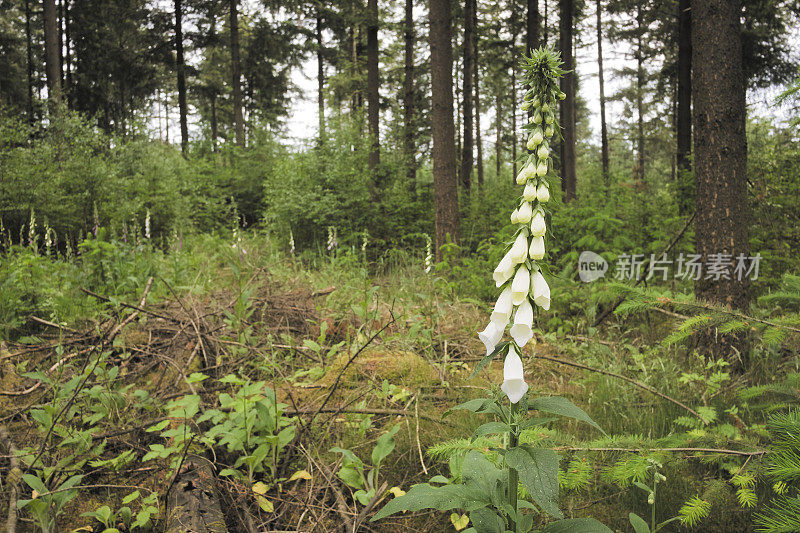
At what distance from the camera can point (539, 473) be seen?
1.04 meters

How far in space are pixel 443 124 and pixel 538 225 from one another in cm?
606

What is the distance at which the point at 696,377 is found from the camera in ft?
10.2

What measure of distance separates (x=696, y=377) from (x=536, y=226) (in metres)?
2.79

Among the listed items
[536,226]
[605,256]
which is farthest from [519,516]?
[605,256]

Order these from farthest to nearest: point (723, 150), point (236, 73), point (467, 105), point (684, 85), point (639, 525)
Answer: point (236, 73), point (467, 105), point (684, 85), point (723, 150), point (639, 525)

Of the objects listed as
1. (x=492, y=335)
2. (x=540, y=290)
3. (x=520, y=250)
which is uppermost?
(x=520, y=250)

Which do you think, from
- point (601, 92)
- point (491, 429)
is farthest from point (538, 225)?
point (601, 92)

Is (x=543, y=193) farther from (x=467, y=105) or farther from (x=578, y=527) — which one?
(x=467, y=105)

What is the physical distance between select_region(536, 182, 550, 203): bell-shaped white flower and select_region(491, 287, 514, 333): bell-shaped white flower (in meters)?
0.28

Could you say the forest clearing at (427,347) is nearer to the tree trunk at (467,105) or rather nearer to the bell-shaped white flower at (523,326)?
the bell-shaped white flower at (523,326)

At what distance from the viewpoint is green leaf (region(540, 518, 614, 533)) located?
115 cm

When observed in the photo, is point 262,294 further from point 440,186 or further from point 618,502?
point 618,502

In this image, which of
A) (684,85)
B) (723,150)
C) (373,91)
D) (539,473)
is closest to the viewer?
(539,473)

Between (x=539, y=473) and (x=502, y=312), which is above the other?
(x=502, y=312)
